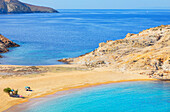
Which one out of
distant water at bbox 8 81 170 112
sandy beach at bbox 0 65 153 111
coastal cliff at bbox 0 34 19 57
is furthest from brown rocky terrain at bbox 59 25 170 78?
coastal cliff at bbox 0 34 19 57

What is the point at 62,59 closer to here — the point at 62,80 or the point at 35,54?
the point at 35,54

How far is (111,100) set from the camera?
28969 mm

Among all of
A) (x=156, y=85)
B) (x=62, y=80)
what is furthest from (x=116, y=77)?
(x=62, y=80)

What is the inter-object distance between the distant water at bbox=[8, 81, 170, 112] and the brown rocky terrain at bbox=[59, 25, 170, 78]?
4.91 meters

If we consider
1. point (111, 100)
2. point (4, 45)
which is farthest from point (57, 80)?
point (4, 45)

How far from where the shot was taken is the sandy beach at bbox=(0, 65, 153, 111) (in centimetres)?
2945

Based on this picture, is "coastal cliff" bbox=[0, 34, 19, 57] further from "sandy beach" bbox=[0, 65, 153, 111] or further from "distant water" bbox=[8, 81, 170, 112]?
"distant water" bbox=[8, 81, 170, 112]

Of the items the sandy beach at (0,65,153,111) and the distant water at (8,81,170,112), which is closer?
the distant water at (8,81,170,112)

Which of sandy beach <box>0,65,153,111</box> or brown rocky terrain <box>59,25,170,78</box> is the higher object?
brown rocky terrain <box>59,25,170,78</box>

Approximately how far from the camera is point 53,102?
27516 mm

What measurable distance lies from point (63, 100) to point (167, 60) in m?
19.0

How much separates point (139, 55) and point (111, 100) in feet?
49.5

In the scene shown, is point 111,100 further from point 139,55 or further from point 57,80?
point 139,55

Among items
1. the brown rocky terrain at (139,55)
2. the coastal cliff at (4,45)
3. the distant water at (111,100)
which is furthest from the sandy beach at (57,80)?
the coastal cliff at (4,45)
